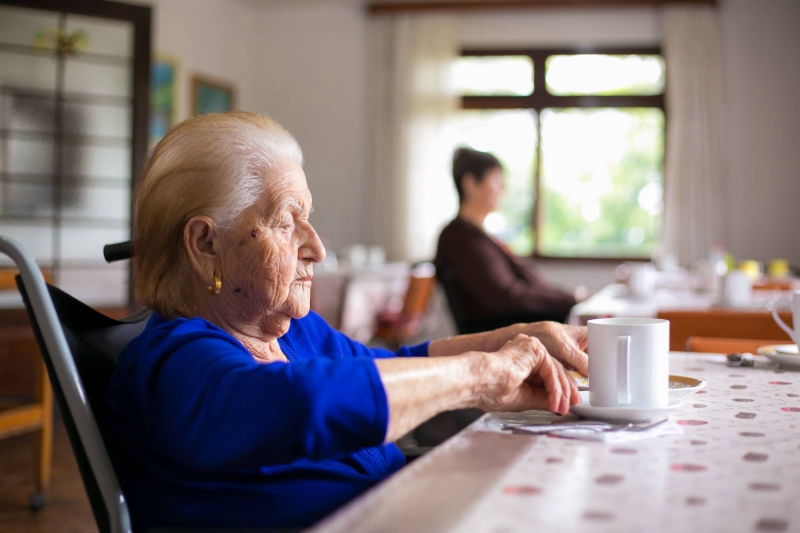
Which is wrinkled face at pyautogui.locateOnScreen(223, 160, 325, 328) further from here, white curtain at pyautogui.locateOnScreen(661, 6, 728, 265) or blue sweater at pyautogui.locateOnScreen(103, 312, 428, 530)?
white curtain at pyautogui.locateOnScreen(661, 6, 728, 265)

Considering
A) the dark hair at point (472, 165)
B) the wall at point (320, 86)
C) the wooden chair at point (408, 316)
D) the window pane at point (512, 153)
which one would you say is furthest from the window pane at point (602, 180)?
the dark hair at point (472, 165)

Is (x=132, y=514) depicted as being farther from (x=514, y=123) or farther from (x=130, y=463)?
(x=514, y=123)

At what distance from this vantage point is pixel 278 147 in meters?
1.07

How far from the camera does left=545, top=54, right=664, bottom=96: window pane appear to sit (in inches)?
267

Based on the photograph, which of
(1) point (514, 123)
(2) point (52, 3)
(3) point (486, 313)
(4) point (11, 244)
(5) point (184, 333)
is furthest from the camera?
(1) point (514, 123)

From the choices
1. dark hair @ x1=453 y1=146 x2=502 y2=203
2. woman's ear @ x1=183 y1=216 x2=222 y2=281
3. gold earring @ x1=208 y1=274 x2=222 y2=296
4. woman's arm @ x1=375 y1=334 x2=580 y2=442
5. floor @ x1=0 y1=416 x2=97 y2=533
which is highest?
dark hair @ x1=453 y1=146 x2=502 y2=203

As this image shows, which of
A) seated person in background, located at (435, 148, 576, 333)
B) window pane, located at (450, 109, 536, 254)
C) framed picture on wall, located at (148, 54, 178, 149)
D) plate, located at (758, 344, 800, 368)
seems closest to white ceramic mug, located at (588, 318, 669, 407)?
plate, located at (758, 344, 800, 368)

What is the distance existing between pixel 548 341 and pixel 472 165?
2339 mm

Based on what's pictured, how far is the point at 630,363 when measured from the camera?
89cm

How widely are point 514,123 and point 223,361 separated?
6.55 meters

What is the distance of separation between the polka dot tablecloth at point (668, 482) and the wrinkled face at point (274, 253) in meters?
0.40

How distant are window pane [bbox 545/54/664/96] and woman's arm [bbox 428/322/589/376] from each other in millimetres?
6011

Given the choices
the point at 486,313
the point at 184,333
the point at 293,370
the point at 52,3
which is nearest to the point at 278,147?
the point at 184,333

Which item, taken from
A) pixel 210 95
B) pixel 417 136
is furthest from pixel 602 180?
pixel 210 95
